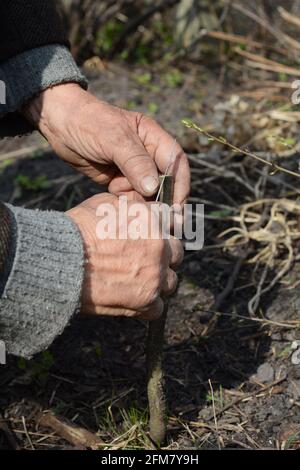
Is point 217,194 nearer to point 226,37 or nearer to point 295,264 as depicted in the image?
point 295,264

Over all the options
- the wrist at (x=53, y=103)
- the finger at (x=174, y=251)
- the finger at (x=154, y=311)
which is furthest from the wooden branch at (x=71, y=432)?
the wrist at (x=53, y=103)

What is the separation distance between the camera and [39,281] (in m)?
1.53

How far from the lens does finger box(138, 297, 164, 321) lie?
5.46ft

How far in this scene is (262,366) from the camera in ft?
6.75

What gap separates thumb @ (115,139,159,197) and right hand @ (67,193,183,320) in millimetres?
154

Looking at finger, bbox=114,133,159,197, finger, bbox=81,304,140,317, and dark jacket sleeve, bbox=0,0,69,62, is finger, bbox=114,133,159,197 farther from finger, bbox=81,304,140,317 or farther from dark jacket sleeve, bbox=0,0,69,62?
dark jacket sleeve, bbox=0,0,69,62

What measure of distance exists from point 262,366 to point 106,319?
1.71ft

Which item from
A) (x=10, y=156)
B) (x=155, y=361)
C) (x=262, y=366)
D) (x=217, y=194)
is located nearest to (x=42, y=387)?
(x=155, y=361)

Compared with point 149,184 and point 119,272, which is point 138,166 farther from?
point 119,272

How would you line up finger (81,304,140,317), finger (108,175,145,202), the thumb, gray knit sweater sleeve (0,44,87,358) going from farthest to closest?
finger (108,175,145,202) → the thumb → finger (81,304,140,317) → gray knit sweater sleeve (0,44,87,358)

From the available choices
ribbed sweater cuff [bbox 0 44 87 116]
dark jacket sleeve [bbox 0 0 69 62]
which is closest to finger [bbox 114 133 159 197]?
ribbed sweater cuff [bbox 0 44 87 116]

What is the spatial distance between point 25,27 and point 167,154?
611 millimetres

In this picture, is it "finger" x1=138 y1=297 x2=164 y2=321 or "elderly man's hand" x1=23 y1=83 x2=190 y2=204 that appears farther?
"elderly man's hand" x1=23 y1=83 x2=190 y2=204

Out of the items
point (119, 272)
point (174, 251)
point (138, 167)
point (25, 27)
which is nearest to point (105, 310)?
point (119, 272)
